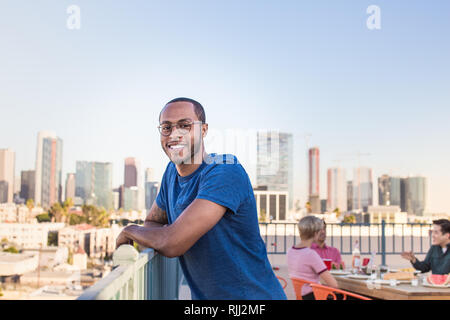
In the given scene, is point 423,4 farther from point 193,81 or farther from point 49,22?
point 49,22

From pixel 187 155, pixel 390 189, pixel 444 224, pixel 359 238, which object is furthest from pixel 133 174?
pixel 187 155

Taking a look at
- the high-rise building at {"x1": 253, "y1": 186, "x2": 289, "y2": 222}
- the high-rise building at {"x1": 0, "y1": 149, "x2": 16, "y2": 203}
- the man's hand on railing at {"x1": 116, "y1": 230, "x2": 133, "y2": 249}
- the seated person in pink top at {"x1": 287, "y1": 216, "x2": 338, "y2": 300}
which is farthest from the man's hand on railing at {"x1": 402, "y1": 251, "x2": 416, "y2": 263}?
the high-rise building at {"x1": 0, "y1": 149, "x2": 16, "y2": 203}

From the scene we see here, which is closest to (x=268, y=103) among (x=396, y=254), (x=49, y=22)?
(x=49, y=22)

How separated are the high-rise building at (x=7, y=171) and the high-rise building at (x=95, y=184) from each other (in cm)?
1686

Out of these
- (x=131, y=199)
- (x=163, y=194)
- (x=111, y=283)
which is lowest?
(x=131, y=199)

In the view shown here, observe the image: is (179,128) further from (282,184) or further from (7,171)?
(7,171)

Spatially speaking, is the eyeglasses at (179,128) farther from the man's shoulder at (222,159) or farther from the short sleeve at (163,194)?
the short sleeve at (163,194)

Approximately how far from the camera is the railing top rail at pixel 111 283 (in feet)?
3.86

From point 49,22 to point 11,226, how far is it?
53.4 m

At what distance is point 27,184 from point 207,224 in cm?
13437

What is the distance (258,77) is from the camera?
67.1m

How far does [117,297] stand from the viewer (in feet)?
4.76

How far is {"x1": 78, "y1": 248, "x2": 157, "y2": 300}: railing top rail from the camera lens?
46.3 inches

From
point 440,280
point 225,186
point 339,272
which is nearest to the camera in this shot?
point 225,186
